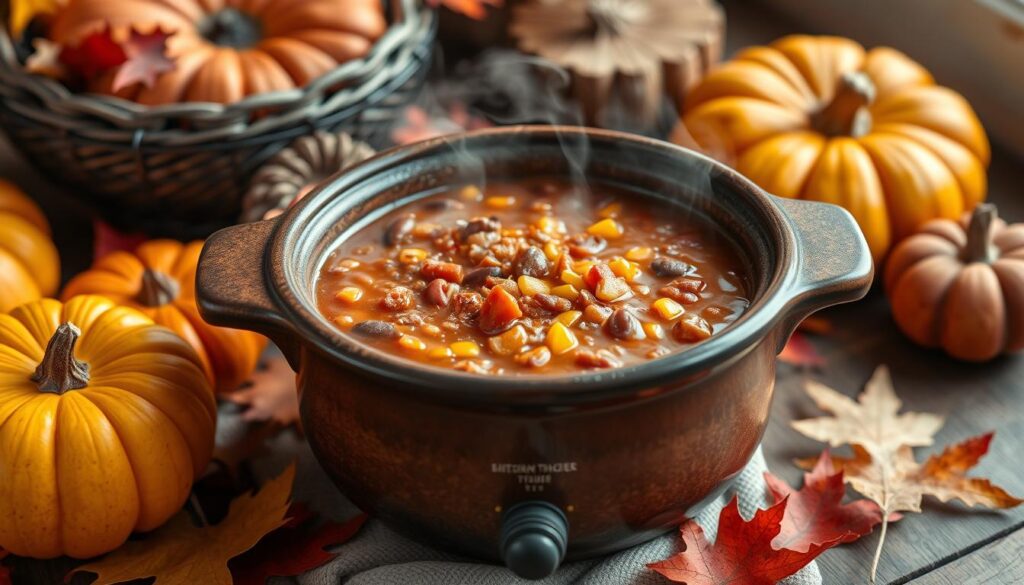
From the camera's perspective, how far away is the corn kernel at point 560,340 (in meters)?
1.77

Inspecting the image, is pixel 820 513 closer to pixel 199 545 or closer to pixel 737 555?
pixel 737 555

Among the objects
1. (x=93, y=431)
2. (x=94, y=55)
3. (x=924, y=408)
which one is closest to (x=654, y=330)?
(x=924, y=408)

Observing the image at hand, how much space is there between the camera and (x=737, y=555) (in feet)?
6.11

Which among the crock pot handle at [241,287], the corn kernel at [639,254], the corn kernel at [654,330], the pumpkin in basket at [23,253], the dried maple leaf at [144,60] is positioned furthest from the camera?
the dried maple leaf at [144,60]

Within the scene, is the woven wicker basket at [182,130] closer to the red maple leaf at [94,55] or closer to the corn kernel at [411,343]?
the red maple leaf at [94,55]

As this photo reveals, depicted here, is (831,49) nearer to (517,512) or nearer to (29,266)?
(517,512)

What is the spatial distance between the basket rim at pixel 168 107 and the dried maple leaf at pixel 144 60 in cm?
6

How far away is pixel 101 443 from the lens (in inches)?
73.1

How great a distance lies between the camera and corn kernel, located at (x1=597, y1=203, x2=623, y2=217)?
2148 millimetres

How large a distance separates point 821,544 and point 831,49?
62.1 inches

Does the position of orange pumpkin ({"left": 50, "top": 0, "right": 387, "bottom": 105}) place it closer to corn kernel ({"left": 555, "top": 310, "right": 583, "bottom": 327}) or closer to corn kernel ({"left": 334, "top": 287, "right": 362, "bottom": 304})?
corn kernel ({"left": 334, "top": 287, "right": 362, "bottom": 304})

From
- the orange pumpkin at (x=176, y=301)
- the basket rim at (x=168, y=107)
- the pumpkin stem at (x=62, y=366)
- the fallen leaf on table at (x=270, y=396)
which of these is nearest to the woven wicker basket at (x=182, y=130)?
the basket rim at (x=168, y=107)

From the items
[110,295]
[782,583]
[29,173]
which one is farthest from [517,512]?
[29,173]

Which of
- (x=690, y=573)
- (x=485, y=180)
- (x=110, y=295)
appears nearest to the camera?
(x=690, y=573)
